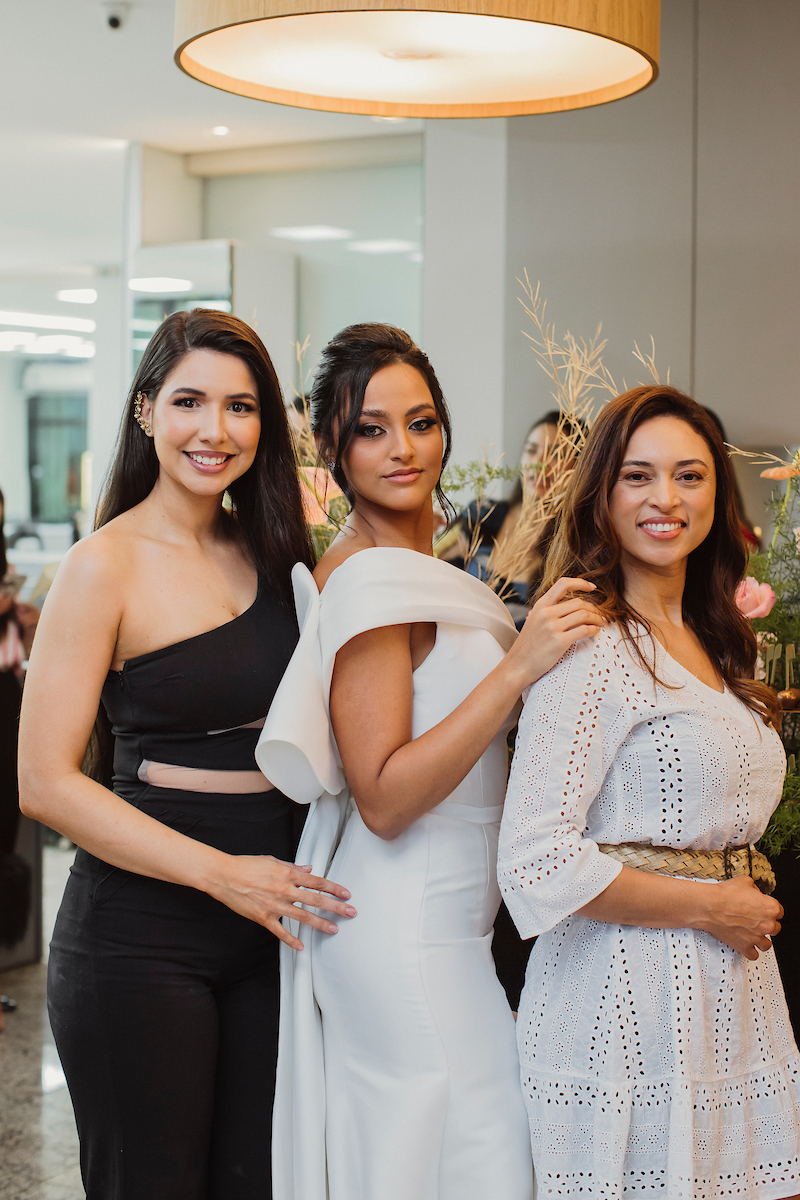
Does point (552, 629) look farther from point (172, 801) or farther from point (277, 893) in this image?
point (172, 801)

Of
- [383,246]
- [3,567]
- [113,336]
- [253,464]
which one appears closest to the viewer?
[253,464]

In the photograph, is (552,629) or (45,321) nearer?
(552,629)

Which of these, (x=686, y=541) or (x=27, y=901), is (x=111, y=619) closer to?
(x=686, y=541)

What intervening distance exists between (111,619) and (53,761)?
0.67 feet

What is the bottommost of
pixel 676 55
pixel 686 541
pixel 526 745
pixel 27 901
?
pixel 27 901

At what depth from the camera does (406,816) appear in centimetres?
141

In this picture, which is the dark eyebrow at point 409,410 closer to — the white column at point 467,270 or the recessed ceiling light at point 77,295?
the white column at point 467,270

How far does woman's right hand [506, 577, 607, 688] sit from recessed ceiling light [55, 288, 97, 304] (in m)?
9.84

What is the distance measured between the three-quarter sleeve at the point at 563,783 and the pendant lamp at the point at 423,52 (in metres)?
0.80

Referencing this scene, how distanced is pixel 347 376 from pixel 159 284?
17.5 feet

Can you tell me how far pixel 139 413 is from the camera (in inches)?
67.6

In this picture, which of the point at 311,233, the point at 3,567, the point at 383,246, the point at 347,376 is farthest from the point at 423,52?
the point at 311,233

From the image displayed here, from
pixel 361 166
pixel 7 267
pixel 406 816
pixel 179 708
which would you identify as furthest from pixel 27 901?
pixel 7 267

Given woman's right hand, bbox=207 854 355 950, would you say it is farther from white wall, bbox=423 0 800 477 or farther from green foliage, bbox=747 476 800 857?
white wall, bbox=423 0 800 477
